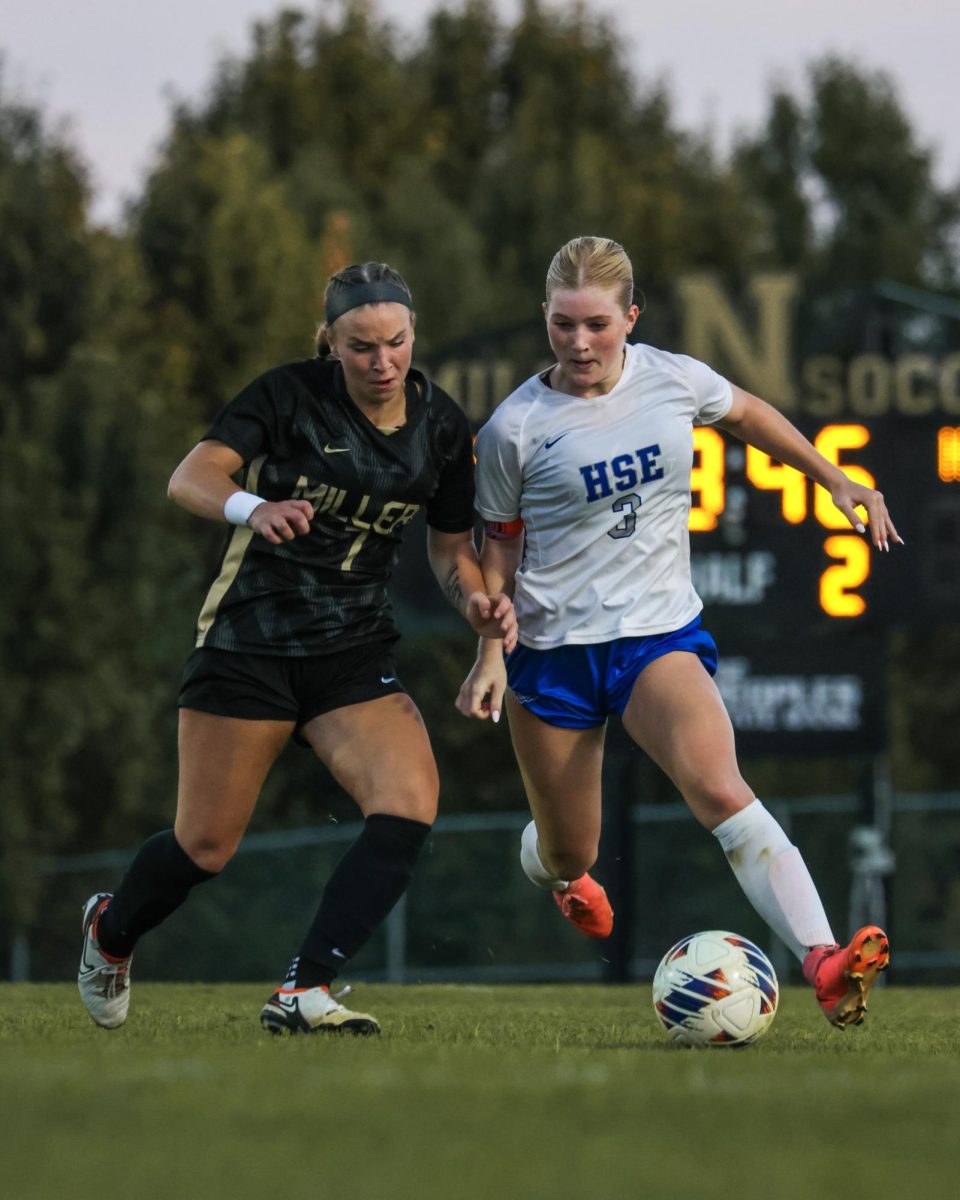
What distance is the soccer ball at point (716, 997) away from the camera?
6.15m

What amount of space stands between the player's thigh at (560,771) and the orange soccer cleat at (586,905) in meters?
0.48

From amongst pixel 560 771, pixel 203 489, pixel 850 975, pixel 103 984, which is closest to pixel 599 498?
pixel 560 771

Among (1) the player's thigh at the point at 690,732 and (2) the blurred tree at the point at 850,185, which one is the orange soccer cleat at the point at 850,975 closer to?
(1) the player's thigh at the point at 690,732

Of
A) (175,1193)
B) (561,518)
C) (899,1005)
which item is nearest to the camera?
(175,1193)

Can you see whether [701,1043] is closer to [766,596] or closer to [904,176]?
[766,596]

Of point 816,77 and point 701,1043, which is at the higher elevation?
point 816,77

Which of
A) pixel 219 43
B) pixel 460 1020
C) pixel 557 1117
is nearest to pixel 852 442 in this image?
pixel 460 1020

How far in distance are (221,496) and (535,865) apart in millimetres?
1972

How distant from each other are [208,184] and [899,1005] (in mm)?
22617

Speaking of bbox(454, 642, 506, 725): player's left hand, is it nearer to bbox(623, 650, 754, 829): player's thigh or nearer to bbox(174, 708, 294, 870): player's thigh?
bbox(623, 650, 754, 829): player's thigh

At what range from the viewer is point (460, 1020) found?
752cm

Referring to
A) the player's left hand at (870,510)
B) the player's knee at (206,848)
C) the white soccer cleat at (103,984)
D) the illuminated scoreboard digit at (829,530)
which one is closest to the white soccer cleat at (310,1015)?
the player's knee at (206,848)

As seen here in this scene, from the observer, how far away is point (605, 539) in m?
6.77

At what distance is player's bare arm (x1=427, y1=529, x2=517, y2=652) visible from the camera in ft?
21.3
